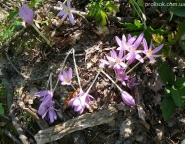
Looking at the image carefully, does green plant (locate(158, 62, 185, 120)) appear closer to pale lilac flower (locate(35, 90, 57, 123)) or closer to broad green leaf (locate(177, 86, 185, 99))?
broad green leaf (locate(177, 86, 185, 99))

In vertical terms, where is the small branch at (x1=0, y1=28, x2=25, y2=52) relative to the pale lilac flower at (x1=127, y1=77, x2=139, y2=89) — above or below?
above

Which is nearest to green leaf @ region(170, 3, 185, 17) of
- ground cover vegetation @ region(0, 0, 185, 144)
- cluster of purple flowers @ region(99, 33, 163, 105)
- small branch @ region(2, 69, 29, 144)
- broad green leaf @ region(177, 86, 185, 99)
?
ground cover vegetation @ region(0, 0, 185, 144)

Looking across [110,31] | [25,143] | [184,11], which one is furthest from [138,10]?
[25,143]

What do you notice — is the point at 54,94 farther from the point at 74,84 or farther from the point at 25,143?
the point at 25,143

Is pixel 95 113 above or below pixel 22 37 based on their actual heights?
below

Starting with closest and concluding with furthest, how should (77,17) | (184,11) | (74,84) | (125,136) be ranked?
(184,11)
(125,136)
(74,84)
(77,17)

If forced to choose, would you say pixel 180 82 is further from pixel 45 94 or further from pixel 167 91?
pixel 45 94
